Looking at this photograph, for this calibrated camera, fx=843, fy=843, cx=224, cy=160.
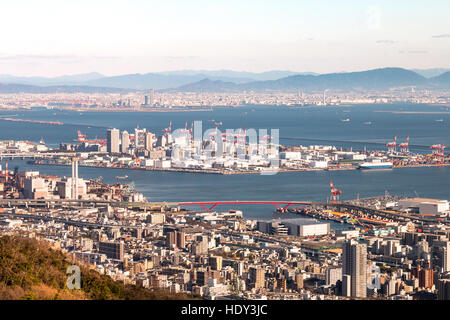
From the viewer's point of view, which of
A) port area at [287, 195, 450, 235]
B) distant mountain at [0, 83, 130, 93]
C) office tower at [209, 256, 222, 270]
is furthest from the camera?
distant mountain at [0, 83, 130, 93]

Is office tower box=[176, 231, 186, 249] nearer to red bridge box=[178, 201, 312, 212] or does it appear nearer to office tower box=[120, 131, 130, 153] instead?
red bridge box=[178, 201, 312, 212]

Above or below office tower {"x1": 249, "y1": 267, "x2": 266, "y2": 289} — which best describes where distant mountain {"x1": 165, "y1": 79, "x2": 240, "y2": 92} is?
above

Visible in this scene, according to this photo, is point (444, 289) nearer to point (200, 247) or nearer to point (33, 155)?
point (200, 247)

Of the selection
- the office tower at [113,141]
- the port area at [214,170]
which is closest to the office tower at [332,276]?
the port area at [214,170]

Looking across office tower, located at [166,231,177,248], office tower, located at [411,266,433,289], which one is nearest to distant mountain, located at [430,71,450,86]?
office tower, located at [166,231,177,248]

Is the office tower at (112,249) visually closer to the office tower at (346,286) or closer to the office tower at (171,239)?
the office tower at (171,239)
